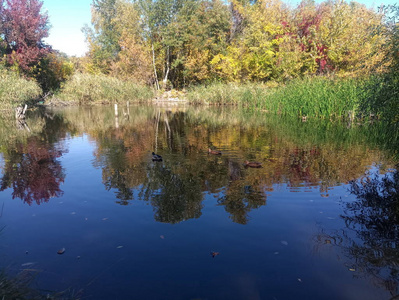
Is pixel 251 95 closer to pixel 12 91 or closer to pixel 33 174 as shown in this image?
pixel 12 91

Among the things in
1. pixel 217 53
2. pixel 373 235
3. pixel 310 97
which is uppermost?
pixel 217 53

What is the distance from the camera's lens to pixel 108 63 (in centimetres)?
5678

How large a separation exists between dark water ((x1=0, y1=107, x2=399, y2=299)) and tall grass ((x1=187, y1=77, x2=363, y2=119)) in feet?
24.6

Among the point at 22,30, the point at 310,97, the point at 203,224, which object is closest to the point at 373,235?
the point at 203,224

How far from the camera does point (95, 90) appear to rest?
127ft

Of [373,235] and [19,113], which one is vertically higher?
[19,113]

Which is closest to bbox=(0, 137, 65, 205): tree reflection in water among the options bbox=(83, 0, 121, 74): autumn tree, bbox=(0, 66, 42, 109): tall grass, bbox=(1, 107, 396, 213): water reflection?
bbox=(1, 107, 396, 213): water reflection

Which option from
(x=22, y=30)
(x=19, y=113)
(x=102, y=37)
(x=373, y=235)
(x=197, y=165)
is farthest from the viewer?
(x=102, y=37)

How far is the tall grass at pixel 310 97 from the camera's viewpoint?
19562 mm

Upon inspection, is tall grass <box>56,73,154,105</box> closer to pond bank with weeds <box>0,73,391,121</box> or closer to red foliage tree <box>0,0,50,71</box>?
pond bank with weeds <box>0,73,391,121</box>

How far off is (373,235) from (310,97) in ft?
61.0

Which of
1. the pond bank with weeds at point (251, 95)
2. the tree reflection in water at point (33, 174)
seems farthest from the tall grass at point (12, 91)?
the tree reflection in water at point (33, 174)

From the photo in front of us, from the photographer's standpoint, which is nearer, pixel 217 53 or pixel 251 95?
pixel 251 95

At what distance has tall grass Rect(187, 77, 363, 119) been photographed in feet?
64.2
